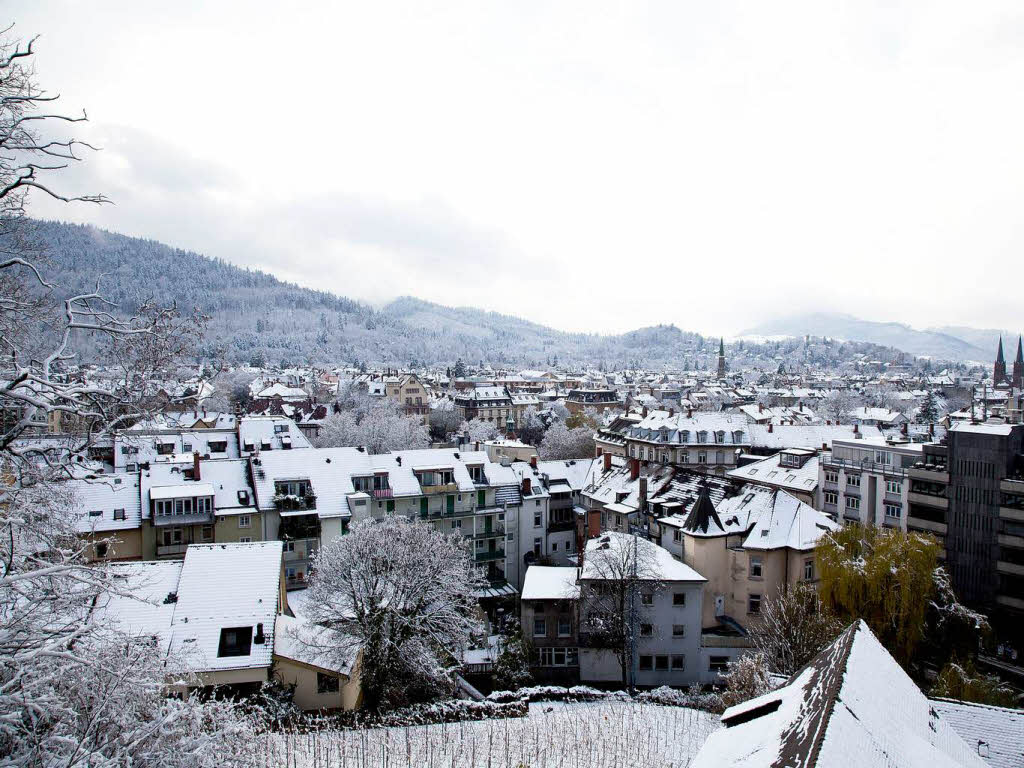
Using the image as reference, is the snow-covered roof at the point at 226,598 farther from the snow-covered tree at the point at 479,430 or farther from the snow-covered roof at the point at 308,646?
the snow-covered tree at the point at 479,430

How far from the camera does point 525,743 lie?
20.0 m

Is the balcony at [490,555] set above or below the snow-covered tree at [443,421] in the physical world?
below

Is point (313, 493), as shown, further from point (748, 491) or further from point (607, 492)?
point (748, 491)

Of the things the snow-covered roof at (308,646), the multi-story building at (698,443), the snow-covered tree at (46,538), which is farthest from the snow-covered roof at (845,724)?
the multi-story building at (698,443)

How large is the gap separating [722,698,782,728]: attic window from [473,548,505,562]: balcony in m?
28.8

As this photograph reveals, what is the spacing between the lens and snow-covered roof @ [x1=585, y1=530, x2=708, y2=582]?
30781 millimetres

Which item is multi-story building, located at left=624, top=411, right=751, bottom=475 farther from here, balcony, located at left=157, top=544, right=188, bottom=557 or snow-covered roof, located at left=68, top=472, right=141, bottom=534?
snow-covered roof, located at left=68, top=472, right=141, bottom=534

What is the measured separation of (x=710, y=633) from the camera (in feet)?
106

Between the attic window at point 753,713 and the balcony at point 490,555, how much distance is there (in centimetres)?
2881

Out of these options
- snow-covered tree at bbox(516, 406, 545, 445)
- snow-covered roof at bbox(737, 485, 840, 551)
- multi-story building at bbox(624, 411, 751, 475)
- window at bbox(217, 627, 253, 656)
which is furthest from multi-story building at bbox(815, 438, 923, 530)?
snow-covered tree at bbox(516, 406, 545, 445)

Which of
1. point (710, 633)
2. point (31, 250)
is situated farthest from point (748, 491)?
point (31, 250)

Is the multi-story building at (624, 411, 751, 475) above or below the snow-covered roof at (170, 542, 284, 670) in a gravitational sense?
above

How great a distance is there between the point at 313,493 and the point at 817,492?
3755 centimetres

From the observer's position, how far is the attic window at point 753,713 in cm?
1409
